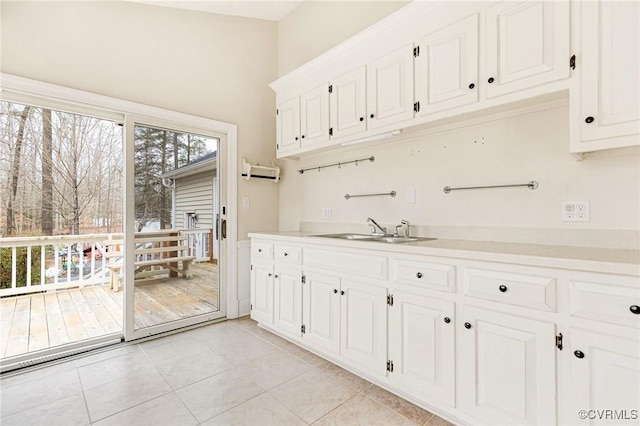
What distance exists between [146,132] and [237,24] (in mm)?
1599

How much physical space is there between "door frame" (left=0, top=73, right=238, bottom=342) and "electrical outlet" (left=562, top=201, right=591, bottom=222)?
2818mm

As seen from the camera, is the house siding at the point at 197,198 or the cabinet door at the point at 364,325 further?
the house siding at the point at 197,198

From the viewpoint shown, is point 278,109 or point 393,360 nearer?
point 393,360

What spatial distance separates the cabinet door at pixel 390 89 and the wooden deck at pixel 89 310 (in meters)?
2.33

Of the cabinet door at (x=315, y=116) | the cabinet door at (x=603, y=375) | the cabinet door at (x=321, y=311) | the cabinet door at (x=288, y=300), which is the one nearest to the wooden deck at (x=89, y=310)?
the cabinet door at (x=288, y=300)

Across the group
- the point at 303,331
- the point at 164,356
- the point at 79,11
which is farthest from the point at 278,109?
the point at 164,356

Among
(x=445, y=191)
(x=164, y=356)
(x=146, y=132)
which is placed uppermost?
(x=146, y=132)

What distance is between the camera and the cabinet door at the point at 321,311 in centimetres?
216

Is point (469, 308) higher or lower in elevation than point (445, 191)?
lower

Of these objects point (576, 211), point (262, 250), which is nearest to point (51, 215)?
point (262, 250)

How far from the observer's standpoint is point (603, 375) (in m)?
1.13

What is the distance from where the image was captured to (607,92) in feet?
4.26

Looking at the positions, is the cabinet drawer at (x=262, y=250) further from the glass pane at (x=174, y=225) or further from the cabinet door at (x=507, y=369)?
the cabinet door at (x=507, y=369)

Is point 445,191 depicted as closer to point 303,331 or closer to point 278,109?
point 303,331
